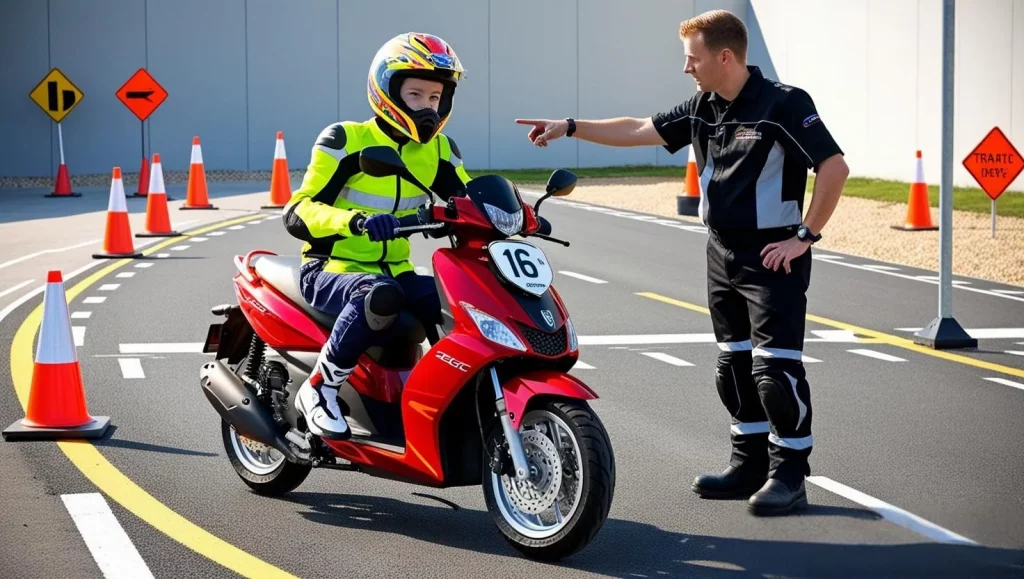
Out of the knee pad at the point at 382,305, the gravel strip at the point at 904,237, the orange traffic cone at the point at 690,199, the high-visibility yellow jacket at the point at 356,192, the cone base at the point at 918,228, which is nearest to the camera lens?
the knee pad at the point at 382,305

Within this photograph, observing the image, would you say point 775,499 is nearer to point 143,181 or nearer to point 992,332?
point 992,332

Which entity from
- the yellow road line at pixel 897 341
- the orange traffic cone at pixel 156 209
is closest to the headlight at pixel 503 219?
the yellow road line at pixel 897 341

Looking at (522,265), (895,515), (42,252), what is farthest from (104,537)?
(42,252)

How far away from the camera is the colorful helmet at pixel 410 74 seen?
6.14m

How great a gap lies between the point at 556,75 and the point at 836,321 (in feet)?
72.8

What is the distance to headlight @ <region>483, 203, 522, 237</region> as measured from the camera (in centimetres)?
562

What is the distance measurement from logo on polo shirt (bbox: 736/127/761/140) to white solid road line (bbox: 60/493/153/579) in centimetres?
299

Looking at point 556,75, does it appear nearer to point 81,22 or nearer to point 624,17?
point 624,17

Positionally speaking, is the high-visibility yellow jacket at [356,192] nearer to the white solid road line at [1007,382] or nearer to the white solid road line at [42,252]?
the white solid road line at [1007,382]

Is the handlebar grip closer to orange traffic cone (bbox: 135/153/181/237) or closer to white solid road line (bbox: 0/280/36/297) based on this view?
white solid road line (bbox: 0/280/36/297)

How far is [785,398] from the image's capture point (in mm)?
6457

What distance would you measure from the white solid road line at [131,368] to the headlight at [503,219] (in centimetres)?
468

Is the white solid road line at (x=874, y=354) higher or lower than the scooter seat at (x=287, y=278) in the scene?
lower

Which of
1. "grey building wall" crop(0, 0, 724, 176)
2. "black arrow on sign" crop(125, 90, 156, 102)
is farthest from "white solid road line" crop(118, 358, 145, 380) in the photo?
"grey building wall" crop(0, 0, 724, 176)
